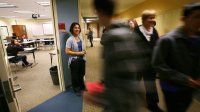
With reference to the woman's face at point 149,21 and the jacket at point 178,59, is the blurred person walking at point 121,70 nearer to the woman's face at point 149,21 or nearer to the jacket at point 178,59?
the jacket at point 178,59

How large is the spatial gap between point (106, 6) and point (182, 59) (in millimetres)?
800

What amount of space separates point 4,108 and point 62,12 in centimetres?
225

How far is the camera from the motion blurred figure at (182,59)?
135cm

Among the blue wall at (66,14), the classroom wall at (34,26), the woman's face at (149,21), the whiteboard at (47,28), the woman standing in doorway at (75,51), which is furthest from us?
the whiteboard at (47,28)

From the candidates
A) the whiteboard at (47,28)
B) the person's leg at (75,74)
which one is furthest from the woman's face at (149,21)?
the whiteboard at (47,28)

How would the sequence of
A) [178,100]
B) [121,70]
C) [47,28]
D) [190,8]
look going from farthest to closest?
[47,28], [178,100], [190,8], [121,70]

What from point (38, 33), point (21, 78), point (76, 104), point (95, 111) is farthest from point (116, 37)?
point (38, 33)

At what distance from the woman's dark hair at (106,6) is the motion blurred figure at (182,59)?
602 mm

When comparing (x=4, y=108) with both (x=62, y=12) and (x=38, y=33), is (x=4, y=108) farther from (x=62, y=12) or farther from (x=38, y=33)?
(x=38, y=33)

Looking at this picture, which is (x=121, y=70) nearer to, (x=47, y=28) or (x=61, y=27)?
(x=61, y=27)

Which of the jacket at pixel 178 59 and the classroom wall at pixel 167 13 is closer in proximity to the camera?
the jacket at pixel 178 59

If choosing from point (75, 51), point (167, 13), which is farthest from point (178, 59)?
point (167, 13)

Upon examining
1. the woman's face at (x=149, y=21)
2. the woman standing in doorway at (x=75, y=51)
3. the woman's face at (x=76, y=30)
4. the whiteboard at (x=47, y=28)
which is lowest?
the woman standing in doorway at (x=75, y=51)

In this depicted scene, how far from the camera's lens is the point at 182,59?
137 cm
